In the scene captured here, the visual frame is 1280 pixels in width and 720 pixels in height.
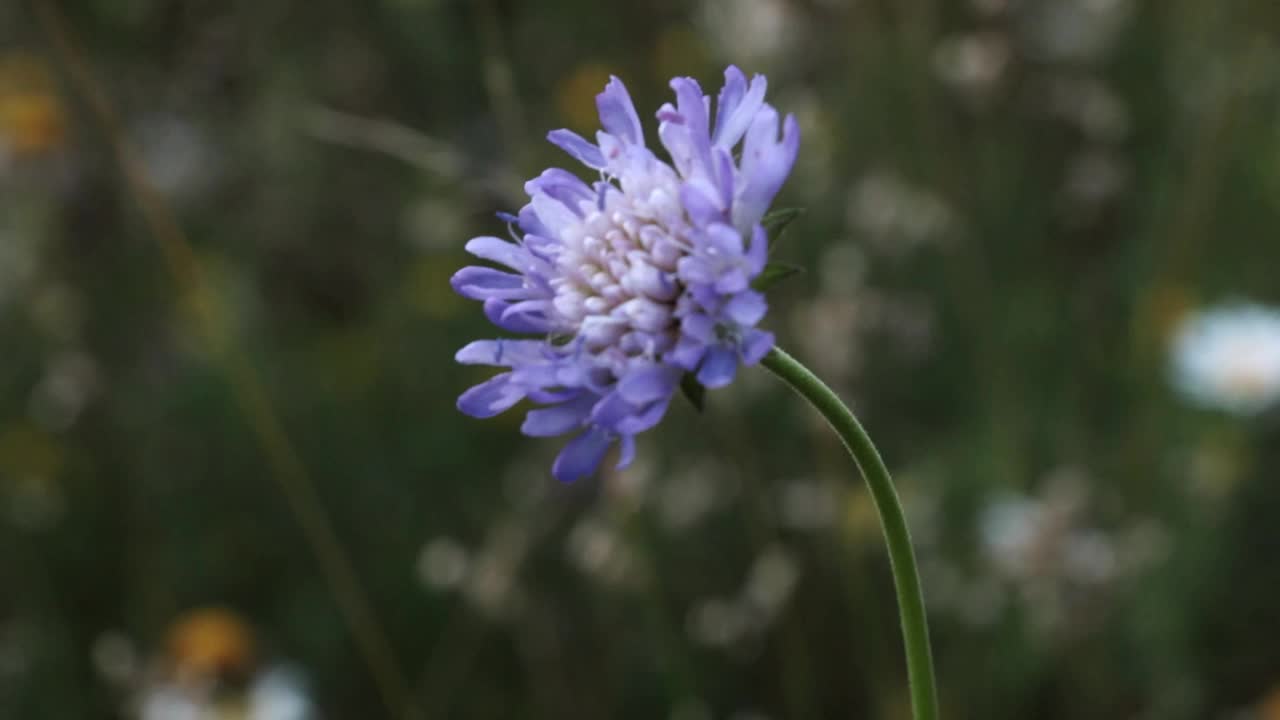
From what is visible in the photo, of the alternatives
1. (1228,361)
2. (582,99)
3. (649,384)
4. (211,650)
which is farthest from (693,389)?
(582,99)

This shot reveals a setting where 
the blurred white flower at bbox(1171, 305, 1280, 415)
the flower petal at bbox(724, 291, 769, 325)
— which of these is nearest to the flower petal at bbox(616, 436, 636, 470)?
the flower petal at bbox(724, 291, 769, 325)

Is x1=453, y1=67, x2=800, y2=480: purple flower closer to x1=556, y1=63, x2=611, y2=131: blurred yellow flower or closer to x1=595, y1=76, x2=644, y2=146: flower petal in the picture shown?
x1=595, y1=76, x2=644, y2=146: flower petal

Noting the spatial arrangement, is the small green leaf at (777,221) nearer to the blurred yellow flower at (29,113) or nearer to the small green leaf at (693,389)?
the small green leaf at (693,389)

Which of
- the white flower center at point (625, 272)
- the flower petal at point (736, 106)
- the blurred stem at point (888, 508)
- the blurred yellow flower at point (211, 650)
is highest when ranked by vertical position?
the flower petal at point (736, 106)

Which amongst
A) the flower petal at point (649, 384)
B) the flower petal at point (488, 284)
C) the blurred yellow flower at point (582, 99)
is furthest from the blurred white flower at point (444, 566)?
the blurred yellow flower at point (582, 99)

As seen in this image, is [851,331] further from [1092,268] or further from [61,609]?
[61,609]

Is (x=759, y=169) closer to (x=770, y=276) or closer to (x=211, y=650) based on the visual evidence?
(x=770, y=276)

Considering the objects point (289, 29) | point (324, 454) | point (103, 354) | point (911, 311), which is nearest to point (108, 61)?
point (289, 29)

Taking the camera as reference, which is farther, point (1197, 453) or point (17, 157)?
point (17, 157)
